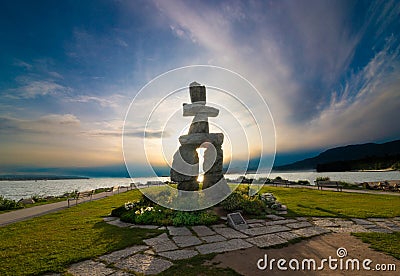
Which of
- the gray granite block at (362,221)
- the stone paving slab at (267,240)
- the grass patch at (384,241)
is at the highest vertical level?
the grass patch at (384,241)

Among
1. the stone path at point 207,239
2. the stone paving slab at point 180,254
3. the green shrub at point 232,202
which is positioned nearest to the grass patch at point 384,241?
the stone path at point 207,239

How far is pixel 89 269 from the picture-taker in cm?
510

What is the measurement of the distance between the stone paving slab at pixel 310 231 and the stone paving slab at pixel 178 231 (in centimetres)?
377

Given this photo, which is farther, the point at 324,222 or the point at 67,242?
the point at 324,222

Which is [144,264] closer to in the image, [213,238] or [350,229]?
[213,238]

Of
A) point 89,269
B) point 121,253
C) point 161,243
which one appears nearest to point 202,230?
point 161,243

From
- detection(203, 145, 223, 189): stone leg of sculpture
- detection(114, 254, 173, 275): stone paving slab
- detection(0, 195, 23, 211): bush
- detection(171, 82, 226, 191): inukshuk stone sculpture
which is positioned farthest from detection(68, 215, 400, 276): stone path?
detection(0, 195, 23, 211): bush

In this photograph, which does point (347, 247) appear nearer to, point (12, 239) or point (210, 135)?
point (210, 135)

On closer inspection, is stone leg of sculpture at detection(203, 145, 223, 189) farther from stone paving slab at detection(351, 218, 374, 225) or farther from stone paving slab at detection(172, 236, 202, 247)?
stone paving slab at detection(351, 218, 374, 225)

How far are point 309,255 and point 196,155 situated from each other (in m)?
8.12

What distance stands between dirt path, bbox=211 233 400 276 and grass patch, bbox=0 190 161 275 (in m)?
3.21

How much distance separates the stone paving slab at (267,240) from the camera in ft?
21.7

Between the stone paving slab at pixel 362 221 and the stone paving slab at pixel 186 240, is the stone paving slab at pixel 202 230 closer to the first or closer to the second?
the stone paving slab at pixel 186 240

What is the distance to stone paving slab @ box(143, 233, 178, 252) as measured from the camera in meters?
6.41
